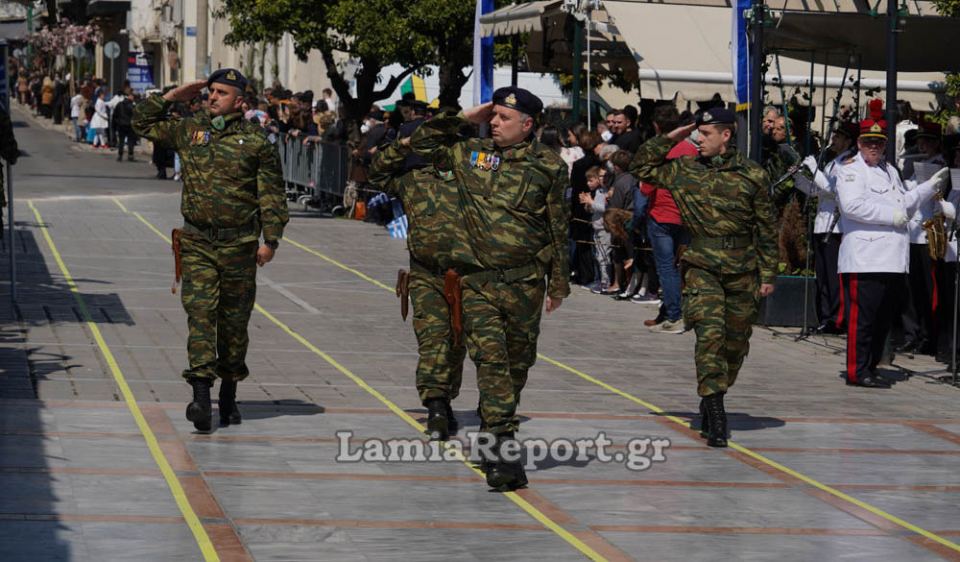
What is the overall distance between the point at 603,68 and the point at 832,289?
1116cm

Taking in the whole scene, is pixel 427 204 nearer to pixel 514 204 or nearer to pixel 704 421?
pixel 514 204

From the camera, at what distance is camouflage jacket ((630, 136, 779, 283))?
35.5ft

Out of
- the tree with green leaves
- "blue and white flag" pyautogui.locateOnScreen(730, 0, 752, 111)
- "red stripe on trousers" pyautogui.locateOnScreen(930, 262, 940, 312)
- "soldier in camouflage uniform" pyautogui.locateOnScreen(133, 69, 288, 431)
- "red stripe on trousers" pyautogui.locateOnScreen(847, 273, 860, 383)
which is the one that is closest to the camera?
"soldier in camouflage uniform" pyautogui.locateOnScreen(133, 69, 288, 431)

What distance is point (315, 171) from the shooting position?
3139 centimetres

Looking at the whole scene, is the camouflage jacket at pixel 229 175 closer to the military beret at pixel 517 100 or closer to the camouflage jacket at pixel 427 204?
the camouflage jacket at pixel 427 204

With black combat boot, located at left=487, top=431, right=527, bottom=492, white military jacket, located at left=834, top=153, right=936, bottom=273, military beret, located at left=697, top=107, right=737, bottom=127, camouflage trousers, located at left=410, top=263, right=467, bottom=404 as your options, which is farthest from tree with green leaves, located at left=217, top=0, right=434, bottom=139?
black combat boot, located at left=487, top=431, right=527, bottom=492

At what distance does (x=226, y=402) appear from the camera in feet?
35.4

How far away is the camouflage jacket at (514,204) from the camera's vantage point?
367 inches

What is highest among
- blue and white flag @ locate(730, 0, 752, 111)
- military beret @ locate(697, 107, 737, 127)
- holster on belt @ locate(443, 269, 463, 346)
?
blue and white flag @ locate(730, 0, 752, 111)

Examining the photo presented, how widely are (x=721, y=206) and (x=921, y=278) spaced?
18.7ft

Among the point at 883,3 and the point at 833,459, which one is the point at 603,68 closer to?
the point at 883,3

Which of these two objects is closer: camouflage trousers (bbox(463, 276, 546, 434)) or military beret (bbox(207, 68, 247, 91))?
camouflage trousers (bbox(463, 276, 546, 434))

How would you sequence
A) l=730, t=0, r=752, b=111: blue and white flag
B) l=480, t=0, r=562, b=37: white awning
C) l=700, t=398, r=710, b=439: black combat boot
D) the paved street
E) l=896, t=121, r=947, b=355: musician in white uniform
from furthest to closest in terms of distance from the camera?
1. l=480, t=0, r=562, b=37: white awning
2. l=730, t=0, r=752, b=111: blue and white flag
3. l=896, t=121, r=947, b=355: musician in white uniform
4. l=700, t=398, r=710, b=439: black combat boot
5. the paved street

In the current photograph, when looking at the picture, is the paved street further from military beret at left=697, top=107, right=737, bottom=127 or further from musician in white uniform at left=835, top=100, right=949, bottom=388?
military beret at left=697, top=107, right=737, bottom=127
